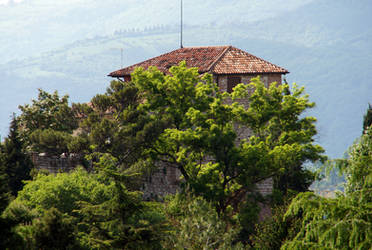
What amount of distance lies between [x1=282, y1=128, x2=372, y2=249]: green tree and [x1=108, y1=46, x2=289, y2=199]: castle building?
23.7 m

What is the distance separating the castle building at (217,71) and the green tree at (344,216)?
23.7 metres

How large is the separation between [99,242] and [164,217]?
654 cm

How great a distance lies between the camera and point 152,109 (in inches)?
1459

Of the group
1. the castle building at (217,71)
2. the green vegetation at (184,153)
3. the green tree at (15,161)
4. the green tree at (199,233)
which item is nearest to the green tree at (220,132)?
the green vegetation at (184,153)

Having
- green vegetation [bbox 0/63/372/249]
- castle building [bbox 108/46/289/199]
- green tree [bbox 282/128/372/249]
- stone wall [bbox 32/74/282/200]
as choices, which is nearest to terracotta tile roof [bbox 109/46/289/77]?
castle building [bbox 108/46/289/199]

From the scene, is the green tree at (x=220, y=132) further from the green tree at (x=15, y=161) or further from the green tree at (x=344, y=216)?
the green tree at (x=344, y=216)

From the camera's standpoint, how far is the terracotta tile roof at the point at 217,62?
43.6 m

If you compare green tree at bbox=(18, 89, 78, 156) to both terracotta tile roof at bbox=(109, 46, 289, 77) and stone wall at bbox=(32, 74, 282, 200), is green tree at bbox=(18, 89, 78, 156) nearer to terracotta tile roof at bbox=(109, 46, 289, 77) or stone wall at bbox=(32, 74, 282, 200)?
stone wall at bbox=(32, 74, 282, 200)

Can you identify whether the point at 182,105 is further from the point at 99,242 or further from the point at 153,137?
the point at 99,242

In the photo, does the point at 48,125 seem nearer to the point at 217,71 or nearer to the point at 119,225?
the point at 217,71

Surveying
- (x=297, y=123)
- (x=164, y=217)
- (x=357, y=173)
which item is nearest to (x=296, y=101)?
(x=297, y=123)

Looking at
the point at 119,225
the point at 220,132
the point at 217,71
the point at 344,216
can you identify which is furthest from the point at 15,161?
the point at 344,216

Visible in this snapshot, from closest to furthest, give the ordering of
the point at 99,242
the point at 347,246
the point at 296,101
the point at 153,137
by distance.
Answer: the point at 347,246 < the point at 99,242 < the point at 153,137 < the point at 296,101

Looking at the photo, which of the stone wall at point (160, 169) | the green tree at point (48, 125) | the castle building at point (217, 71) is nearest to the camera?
the green tree at point (48, 125)
